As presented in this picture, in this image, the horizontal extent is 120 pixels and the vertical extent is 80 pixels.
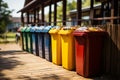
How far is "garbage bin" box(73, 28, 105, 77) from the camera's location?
5.93 metres

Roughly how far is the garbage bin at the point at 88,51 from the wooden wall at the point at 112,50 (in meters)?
0.18

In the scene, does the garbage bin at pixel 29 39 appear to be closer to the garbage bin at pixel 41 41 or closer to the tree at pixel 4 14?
the garbage bin at pixel 41 41

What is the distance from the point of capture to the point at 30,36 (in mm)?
11789

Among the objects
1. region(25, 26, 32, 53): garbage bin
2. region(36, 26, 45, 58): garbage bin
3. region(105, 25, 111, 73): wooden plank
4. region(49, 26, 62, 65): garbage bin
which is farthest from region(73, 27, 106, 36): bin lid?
region(25, 26, 32, 53): garbage bin

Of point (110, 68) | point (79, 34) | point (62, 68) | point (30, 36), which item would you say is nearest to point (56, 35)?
point (62, 68)

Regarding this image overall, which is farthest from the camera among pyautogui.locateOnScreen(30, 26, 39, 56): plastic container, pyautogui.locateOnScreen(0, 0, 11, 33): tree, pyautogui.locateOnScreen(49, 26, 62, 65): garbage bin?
pyautogui.locateOnScreen(0, 0, 11, 33): tree

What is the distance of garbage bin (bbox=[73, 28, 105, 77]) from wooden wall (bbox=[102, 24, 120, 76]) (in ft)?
0.59

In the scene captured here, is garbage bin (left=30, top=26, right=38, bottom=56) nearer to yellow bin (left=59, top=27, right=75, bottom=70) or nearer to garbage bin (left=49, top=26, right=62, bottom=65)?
garbage bin (left=49, top=26, right=62, bottom=65)

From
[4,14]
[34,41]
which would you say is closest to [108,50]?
[34,41]

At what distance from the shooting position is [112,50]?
6082 mm

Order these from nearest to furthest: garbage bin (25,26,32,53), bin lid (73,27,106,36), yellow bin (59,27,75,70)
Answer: bin lid (73,27,106,36) < yellow bin (59,27,75,70) < garbage bin (25,26,32,53)

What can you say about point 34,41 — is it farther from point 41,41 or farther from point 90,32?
point 90,32

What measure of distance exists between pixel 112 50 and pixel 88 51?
719 mm

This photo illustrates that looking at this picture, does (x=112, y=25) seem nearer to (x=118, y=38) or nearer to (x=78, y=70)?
(x=118, y=38)
